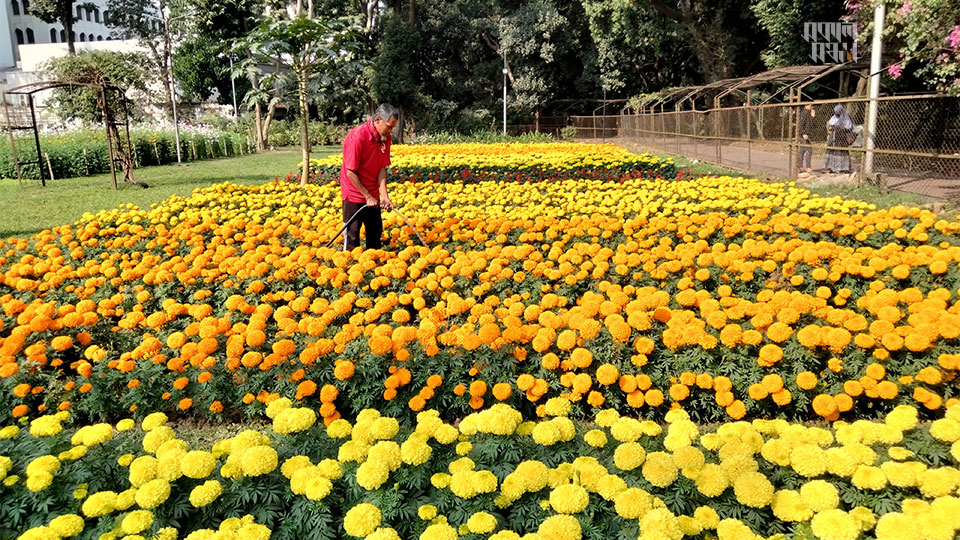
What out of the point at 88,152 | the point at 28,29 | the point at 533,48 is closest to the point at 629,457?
the point at 88,152

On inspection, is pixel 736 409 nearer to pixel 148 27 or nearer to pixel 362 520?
pixel 362 520

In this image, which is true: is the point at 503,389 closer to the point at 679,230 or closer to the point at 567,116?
the point at 679,230

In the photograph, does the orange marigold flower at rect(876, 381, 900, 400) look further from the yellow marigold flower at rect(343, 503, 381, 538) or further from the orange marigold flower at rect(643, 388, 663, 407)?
the yellow marigold flower at rect(343, 503, 381, 538)

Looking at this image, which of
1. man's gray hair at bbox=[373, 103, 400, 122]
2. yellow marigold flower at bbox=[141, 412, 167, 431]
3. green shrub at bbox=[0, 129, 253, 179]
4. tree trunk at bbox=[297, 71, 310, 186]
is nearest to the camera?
yellow marigold flower at bbox=[141, 412, 167, 431]

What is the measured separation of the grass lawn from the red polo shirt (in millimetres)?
6170

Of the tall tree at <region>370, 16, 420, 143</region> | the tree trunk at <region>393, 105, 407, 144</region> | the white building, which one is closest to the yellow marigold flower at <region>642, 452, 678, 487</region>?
the tree trunk at <region>393, 105, 407, 144</region>

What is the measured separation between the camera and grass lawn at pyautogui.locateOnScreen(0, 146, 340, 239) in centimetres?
1040

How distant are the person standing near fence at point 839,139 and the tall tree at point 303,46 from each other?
9068 mm

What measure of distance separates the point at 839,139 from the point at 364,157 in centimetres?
1034

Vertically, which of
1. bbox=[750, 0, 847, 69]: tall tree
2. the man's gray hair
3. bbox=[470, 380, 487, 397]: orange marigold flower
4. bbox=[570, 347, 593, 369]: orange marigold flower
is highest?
bbox=[750, 0, 847, 69]: tall tree

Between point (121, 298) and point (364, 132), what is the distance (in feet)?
7.95

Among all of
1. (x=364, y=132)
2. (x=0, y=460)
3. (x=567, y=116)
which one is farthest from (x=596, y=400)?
(x=567, y=116)

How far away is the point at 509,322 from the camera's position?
3.72 meters

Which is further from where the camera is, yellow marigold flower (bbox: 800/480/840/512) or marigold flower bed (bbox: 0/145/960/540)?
marigold flower bed (bbox: 0/145/960/540)
